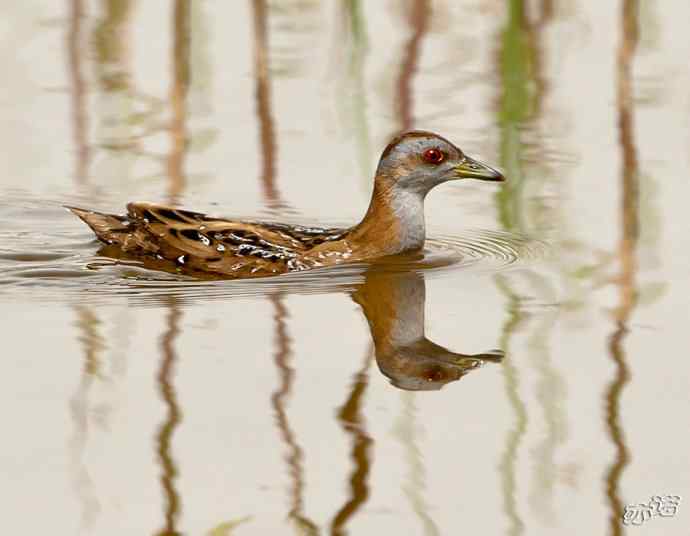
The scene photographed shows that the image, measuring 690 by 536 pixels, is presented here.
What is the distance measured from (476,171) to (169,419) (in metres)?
3.95

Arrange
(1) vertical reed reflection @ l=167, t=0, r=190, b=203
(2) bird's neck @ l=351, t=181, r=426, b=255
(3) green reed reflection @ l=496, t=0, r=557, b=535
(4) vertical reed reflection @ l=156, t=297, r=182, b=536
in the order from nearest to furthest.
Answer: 1. (4) vertical reed reflection @ l=156, t=297, r=182, b=536
2. (3) green reed reflection @ l=496, t=0, r=557, b=535
3. (2) bird's neck @ l=351, t=181, r=426, b=255
4. (1) vertical reed reflection @ l=167, t=0, r=190, b=203

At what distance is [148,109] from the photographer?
44.1ft

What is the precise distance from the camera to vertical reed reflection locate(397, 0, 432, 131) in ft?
43.4

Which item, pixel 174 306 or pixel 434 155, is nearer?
pixel 174 306

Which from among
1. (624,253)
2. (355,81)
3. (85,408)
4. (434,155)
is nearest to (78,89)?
(355,81)

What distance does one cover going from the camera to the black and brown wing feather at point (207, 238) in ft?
33.9

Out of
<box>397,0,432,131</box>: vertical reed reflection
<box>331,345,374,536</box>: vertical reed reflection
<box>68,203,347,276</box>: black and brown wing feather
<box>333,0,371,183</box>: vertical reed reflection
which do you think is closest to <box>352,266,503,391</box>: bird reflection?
<box>331,345,374,536</box>: vertical reed reflection

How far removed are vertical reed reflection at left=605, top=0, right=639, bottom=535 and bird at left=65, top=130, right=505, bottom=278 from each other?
36.7 inches

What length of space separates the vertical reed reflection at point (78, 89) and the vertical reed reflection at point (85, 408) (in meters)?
3.10

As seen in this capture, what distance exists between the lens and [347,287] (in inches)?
389

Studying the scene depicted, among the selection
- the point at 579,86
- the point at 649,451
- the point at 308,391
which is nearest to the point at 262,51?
the point at 579,86

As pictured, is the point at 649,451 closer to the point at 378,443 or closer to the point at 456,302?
the point at 378,443

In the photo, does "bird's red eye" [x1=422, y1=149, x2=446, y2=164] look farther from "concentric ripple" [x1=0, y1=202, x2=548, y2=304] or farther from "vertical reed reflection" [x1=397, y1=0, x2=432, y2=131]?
"vertical reed reflection" [x1=397, y1=0, x2=432, y2=131]

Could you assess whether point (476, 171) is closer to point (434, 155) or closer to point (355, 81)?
point (434, 155)
